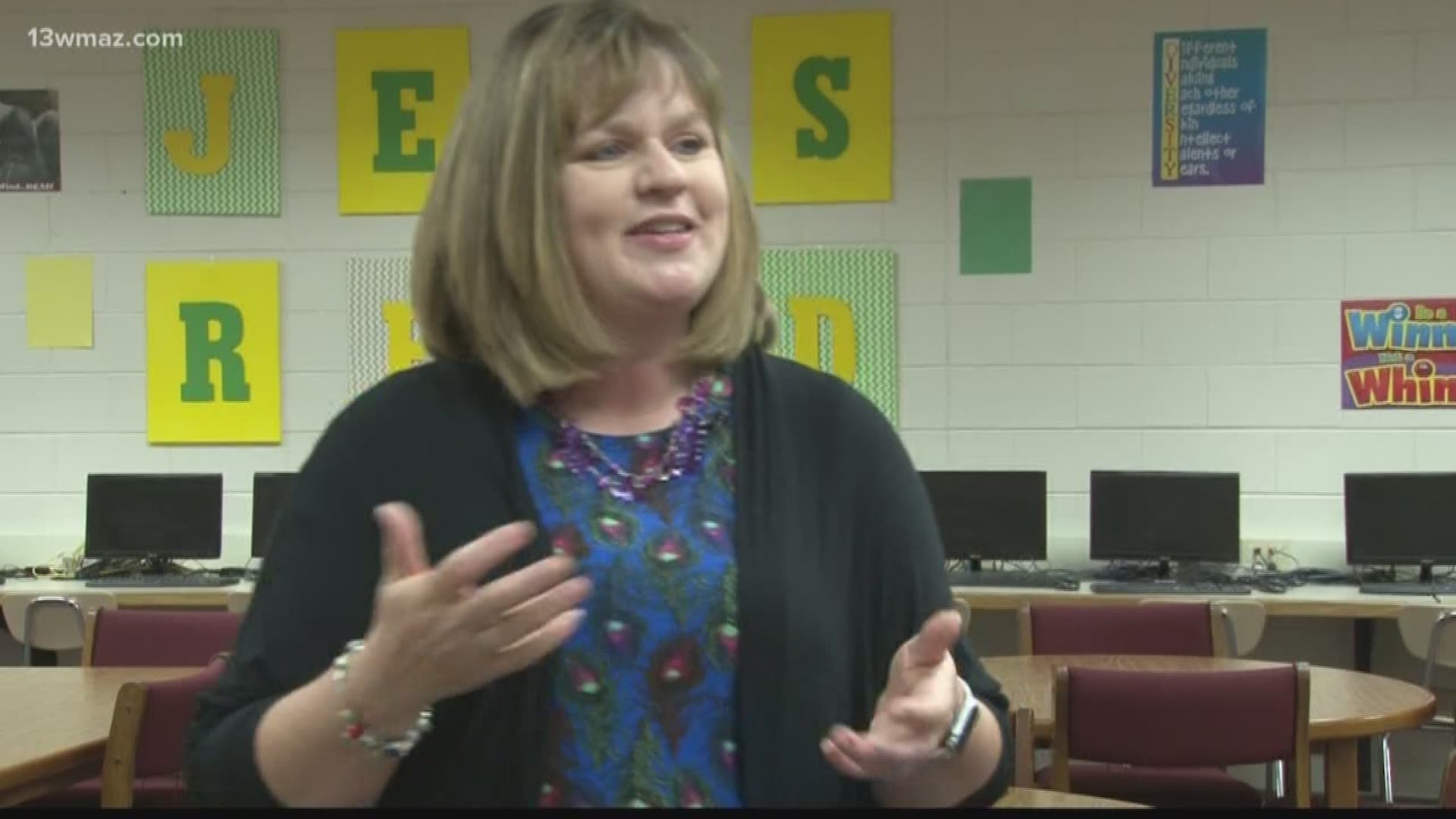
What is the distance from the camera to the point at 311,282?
19.8ft

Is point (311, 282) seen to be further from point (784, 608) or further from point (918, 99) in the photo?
point (784, 608)

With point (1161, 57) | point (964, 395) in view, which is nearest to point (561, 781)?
point (964, 395)

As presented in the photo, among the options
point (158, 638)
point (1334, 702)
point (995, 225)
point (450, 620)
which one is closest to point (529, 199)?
point (450, 620)

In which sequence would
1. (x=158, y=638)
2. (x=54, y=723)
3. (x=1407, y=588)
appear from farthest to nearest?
1. (x=1407, y=588)
2. (x=158, y=638)
3. (x=54, y=723)

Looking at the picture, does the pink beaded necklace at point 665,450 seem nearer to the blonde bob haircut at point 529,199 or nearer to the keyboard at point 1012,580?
the blonde bob haircut at point 529,199

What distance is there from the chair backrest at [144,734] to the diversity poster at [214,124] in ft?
12.1

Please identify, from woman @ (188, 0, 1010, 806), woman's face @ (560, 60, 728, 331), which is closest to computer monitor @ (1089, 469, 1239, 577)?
woman @ (188, 0, 1010, 806)

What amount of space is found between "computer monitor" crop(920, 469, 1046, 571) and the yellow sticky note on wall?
3524 mm

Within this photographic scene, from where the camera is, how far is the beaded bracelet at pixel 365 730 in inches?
38.5

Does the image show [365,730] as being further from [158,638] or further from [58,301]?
[58,301]

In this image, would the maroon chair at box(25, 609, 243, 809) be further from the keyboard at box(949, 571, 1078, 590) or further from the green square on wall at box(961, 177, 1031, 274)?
the green square on wall at box(961, 177, 1031, 274)

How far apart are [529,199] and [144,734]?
77.5 inches

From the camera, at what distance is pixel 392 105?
235 inches

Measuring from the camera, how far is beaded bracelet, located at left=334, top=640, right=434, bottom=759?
98cm
